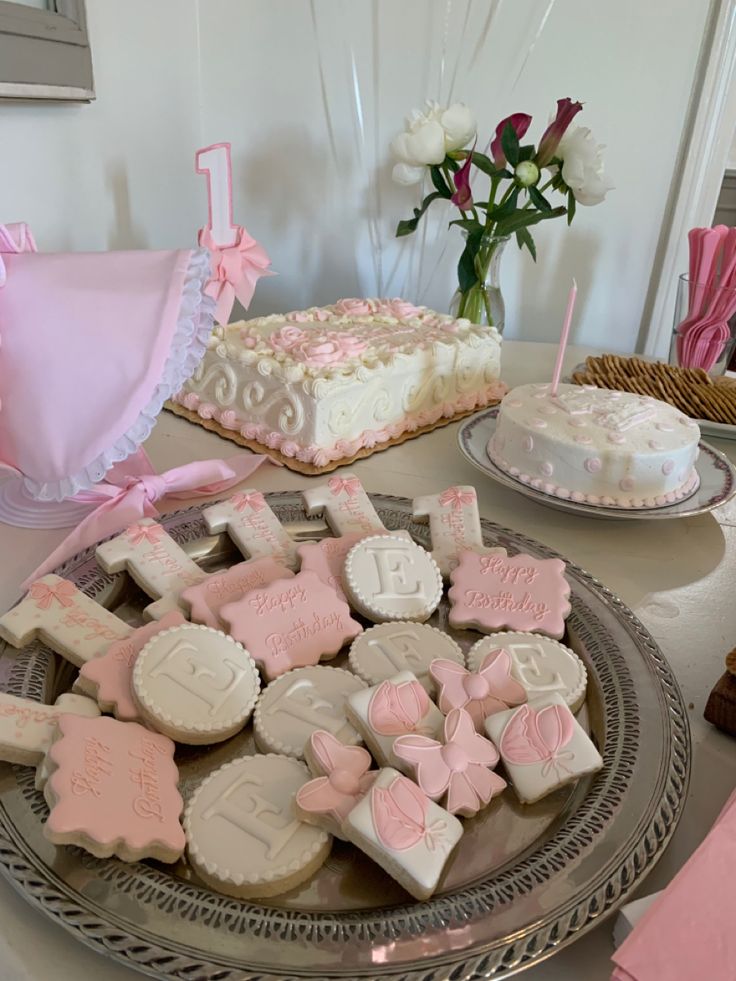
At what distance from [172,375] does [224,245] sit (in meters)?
0.47

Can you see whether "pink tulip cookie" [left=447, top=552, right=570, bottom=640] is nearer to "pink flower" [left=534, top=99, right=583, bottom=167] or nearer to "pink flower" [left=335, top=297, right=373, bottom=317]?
"pink flower" [left=335, top=297, right=373, bottom=317]

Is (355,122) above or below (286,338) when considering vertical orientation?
above

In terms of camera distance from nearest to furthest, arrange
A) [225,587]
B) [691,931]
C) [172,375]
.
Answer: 1. [691,931]
2. [225,587]
3. [172,375]

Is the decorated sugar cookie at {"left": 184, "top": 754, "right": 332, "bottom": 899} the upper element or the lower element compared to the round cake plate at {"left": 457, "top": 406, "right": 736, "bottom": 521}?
lower

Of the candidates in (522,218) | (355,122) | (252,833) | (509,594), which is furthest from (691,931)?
(355,122)

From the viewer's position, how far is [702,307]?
140 centimetres

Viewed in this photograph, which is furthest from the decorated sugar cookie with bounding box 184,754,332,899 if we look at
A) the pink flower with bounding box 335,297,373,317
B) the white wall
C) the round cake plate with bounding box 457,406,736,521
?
the white wall

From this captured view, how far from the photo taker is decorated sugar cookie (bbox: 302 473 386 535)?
854 millimetres

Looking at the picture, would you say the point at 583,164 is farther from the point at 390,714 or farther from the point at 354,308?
the point at 390,714

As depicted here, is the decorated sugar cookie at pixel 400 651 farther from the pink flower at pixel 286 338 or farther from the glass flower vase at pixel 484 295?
the glass flower vase at pixel 484 295

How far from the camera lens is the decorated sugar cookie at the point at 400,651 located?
0.66 m

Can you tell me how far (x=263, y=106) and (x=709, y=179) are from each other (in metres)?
1.01

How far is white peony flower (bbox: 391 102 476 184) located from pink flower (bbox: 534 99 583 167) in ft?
0.50

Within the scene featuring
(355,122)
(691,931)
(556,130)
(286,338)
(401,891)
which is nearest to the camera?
(691,931)
